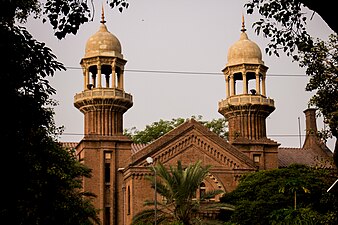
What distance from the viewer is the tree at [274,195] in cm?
4607

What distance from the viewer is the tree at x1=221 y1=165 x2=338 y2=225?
4607cm

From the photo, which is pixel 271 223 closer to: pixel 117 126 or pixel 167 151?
pixel 167 151

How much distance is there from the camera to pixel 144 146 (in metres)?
59.2

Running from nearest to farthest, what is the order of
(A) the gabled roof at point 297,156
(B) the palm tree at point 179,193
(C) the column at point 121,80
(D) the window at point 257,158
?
1. (B) the palm tree at point 179,193
2. (C) the column at point 121,80
3. (D) the window at point 257,158
4. (A) the gabled roof at point 297,156

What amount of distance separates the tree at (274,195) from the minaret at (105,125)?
9.38 metres

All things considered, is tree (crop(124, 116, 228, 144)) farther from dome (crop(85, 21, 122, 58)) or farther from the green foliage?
the green foliage

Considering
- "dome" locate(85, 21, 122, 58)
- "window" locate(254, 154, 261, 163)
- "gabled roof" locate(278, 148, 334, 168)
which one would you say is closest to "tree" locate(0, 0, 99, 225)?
"dome" locate(85, 21, 122, 58)

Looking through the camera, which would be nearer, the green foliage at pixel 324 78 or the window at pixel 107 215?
the green foliage at pixel 324 78

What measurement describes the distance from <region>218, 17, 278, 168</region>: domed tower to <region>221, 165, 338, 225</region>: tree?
8.32 m

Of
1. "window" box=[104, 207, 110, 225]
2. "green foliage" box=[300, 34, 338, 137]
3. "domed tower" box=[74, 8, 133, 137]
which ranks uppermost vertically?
"domed tower" box=[74, 8, 133, 137]

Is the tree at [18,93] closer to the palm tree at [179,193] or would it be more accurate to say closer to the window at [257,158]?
the palm tree at [179,193]

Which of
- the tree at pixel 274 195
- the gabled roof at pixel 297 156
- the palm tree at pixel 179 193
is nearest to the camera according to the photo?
the palm tree at pixel 179 193

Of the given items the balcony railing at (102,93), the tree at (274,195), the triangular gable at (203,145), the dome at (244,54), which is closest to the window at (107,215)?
the triangular gable at (203,145)

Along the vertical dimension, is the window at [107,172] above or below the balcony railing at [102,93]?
below
